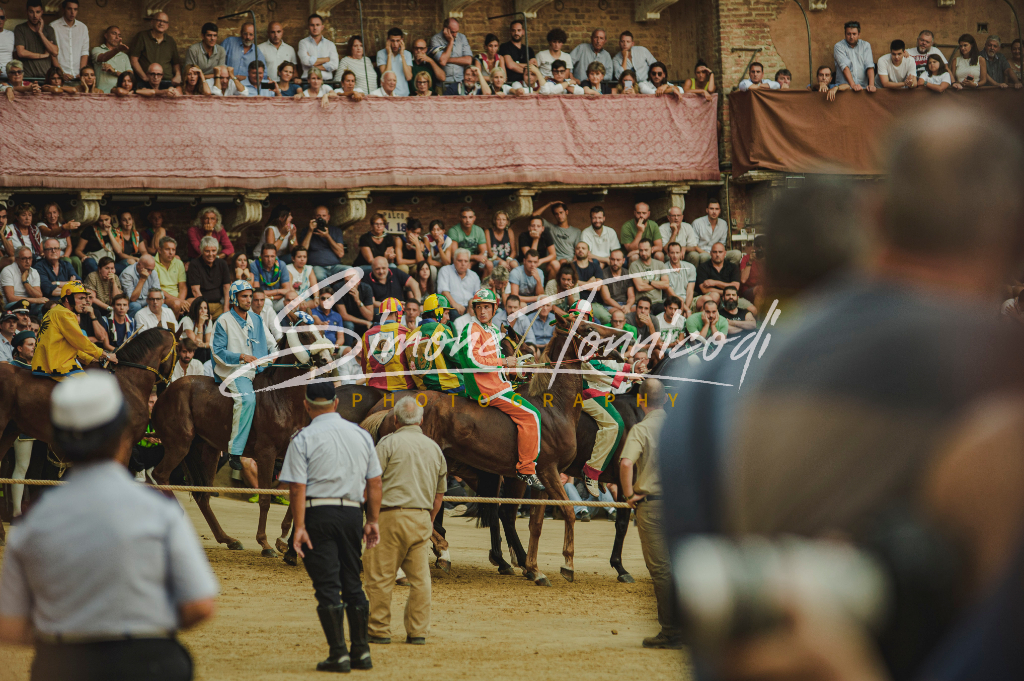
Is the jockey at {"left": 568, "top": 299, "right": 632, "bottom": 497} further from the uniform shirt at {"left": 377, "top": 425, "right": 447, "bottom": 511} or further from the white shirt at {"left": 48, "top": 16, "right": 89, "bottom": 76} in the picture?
the white shirt at {"left": 48, "top": 16, "right": 89, "bottom": 76}

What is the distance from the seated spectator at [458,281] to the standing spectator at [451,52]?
429 centimetres

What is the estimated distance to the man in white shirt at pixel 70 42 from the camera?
60.8 ft

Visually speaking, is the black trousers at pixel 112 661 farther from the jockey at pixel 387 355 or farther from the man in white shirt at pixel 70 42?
the man in white shirt at pixel 70 42

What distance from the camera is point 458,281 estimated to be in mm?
17953

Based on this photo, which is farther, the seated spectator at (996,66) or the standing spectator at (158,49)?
the seated spectator at (996,66)

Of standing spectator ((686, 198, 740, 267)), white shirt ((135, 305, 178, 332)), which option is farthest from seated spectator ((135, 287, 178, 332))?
standing spectator ((686, 198, 740, 267))

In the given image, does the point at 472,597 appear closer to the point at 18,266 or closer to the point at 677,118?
the point at 18,266

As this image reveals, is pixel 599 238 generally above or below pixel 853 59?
below

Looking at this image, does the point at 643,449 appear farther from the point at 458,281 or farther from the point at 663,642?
the point at 458,281

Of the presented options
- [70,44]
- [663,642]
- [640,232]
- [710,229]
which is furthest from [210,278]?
[663,642]

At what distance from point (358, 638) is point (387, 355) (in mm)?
4962

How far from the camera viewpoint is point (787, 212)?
2391mm

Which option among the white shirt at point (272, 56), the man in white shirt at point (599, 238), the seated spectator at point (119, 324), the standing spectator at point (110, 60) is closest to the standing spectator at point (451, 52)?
the white shirt at point (272, 56)

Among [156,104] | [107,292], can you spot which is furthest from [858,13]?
[107,292]
